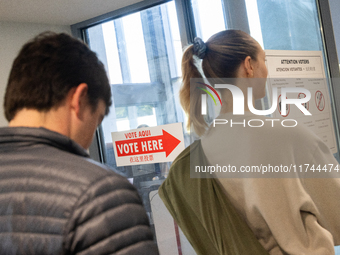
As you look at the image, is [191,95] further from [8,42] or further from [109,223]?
[8,42]

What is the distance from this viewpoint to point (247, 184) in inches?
43.0

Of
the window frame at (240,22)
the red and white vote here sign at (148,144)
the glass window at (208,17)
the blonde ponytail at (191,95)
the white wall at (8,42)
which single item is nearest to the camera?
the blonde ponytail at (191,95)

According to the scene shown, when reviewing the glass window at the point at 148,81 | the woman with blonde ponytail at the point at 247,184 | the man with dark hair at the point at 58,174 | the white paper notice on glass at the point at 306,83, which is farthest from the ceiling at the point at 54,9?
the man with dark hair at the point at 58,174

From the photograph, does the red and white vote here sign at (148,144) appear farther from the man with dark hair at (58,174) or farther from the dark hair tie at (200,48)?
the man with dark hair at (58,174)

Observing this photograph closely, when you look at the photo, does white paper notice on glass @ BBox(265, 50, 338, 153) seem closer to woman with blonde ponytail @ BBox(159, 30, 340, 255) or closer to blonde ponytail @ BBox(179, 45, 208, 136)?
blonde ponytail @ BBox(179, 45, 208, 136)

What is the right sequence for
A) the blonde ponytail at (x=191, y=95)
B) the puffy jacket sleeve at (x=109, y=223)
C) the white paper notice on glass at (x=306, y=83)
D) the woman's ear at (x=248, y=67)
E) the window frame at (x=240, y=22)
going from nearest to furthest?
the puffy jacket sleeve at (x=109, y=223) < the woman's ear at (x=248, y=67) < the blonde ponytail at (x=191, y=95) < the white paper notice on glass at (x=306, y=83) < the window frame at (x=240, y=22)

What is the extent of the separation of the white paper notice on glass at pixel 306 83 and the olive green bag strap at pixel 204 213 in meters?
1.27

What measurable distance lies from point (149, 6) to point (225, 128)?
212 centimetres

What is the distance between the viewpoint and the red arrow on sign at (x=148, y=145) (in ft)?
9.35

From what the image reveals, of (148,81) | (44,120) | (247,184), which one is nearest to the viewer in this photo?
(44,120)

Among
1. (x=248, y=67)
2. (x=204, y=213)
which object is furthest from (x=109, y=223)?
(x=248, y=67)

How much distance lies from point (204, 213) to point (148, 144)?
1.83 m

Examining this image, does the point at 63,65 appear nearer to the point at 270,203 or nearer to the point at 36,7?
the point at 270,203

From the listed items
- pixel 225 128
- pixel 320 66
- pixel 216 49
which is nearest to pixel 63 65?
pixel 225 128
